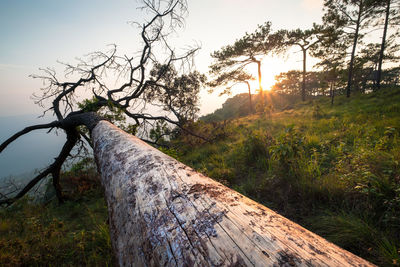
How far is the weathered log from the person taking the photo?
457 millimetres

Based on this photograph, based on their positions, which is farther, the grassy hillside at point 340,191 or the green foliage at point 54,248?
the green foliage at point 54,248

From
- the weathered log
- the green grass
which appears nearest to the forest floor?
the green grass

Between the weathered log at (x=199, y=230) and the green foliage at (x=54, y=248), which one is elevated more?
the weathered log at (x=199, y=230)

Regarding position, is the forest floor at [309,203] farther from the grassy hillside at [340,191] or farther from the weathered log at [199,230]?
the weathered log at [199,230]

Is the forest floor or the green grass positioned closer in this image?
the forest floor

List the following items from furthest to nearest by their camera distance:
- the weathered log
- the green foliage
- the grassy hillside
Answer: the green foliage → the grassy hillside → the weathered log

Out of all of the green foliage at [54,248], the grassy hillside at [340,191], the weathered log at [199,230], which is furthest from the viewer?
the green foliage at [54,248]

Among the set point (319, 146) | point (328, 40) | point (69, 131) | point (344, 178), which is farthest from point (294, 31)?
point (69, 131)

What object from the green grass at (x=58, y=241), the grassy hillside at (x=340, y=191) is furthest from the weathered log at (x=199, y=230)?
the green grass at (x=58, y=241)

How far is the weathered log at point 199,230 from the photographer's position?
1.50 ft

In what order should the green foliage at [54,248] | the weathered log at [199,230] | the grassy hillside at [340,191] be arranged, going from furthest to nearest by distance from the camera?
the green foliage at [54,248] < the grassy hillside at [340,191] < the weathered log at [199,230]

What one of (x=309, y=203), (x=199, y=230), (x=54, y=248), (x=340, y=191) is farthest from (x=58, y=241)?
(x=340, y=191)

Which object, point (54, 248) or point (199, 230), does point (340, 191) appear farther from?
point (54, 248)

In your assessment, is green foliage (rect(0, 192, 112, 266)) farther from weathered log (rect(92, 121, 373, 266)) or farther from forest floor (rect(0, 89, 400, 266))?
weathered log (rect(92, 121, 373, 266))
